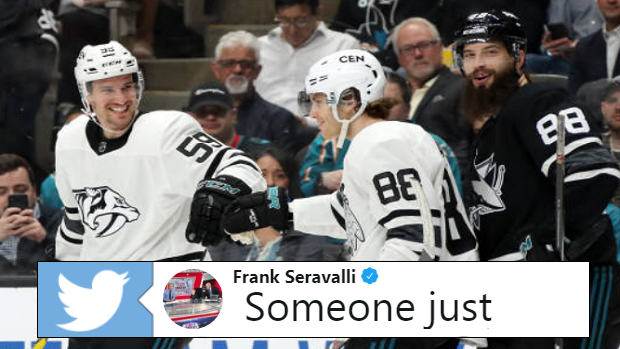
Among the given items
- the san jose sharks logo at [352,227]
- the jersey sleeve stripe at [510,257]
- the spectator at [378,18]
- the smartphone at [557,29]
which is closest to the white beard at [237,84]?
the spectator at [378,18]

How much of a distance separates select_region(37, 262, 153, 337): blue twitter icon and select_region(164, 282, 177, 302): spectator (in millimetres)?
59

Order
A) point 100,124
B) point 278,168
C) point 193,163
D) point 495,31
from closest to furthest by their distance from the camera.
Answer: point 495,31 < point 193,163 < point 100,124 < point 278,168

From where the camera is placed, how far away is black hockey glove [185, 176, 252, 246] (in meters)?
3.39

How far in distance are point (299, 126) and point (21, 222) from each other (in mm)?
1100

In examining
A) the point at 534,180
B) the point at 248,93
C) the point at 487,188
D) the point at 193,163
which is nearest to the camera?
the point at 534,180

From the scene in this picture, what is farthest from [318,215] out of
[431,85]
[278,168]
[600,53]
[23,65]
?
[23,65]

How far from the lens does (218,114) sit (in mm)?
4469

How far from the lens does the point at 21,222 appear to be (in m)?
4.19

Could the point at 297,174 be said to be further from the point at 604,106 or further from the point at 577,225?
the point at 577,225

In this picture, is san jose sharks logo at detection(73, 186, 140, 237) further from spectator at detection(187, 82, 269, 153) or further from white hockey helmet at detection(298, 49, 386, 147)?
spectator at detection(187, 82, 269, 153)

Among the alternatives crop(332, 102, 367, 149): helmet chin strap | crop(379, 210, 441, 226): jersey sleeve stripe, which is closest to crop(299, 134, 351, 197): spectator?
crop(332, 102, 367, 149): helmet chin strap

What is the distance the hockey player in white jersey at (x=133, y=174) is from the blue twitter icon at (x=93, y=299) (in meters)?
0.05

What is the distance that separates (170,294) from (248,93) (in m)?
1.17

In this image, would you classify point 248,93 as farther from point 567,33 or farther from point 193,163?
point 567,33
